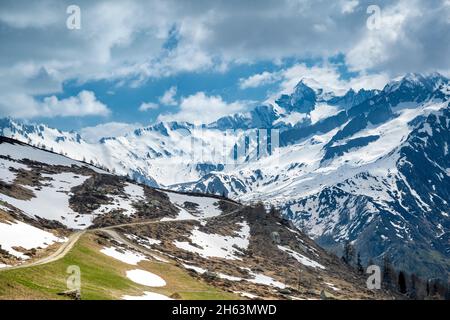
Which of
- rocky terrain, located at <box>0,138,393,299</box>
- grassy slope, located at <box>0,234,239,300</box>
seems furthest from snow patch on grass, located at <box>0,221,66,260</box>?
grassy slope, located at <box>0,234,239,300</box>

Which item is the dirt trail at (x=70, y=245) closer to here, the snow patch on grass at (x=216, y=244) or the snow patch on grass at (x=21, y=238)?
the snow patch on grass at (x=21, y=238)

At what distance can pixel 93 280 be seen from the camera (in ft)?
256

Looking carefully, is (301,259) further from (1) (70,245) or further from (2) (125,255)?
(1) (70,245)

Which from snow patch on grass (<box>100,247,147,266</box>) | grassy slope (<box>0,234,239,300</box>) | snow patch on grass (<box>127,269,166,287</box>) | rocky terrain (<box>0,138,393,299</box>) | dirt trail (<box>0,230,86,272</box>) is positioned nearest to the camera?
grassy slope (<box>0,234,239,300</box>)

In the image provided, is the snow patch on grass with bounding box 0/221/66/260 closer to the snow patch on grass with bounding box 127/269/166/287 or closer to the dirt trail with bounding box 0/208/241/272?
the dirt trail with bounding box 0/208/241/272

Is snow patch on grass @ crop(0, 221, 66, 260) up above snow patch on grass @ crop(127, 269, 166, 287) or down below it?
above

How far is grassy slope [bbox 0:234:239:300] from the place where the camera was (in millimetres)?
54125

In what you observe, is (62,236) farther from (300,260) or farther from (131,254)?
(300,260)

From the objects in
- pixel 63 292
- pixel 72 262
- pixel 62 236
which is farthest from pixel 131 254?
pixel 63 292

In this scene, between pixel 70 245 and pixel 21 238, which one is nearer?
pixel 21 238

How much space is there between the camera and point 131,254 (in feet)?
393

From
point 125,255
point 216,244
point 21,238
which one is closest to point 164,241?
point 216,244
